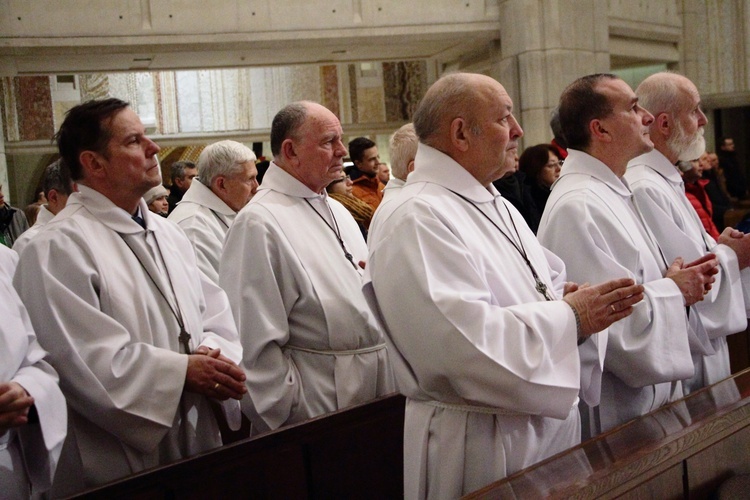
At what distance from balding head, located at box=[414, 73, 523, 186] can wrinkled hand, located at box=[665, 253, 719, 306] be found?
91 centimetres

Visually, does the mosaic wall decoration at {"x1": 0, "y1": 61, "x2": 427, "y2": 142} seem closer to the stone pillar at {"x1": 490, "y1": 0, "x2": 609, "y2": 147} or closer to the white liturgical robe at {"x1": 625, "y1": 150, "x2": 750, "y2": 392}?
the stone pillar at {"x1": 490, "y1": 0, "x2": 609, "y2": 147}

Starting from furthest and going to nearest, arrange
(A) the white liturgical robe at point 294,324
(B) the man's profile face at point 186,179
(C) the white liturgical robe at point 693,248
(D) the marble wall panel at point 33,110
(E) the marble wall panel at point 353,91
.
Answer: (E) the marble wall panel at point 353,91
(D) the marble wall panel at point 33,110
(B) the man's profile face at point 186,179
(C) the white liturgical robe at point 693,248
(A) the white liturgical robe at point 294,324

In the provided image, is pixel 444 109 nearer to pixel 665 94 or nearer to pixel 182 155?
pixel 665 94

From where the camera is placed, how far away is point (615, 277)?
337 cm

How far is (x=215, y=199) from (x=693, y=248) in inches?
109

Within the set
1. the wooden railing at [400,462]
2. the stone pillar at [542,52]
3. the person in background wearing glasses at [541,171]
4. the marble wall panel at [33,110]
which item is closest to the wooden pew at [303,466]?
the wooden railing at [400,462]

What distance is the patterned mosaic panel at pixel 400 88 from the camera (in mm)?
16312

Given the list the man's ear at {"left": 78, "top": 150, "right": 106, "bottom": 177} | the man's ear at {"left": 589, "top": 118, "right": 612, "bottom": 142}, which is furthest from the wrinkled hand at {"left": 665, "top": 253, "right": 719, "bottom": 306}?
the man's ear at {"left": 78, "top": 150, "right": 106, "bottom": 177}

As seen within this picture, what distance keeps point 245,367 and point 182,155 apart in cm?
1330

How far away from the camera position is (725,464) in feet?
8.79

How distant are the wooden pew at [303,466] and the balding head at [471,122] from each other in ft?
3.30

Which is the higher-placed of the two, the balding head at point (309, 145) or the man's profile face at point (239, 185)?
the balding head at point (309, 145)

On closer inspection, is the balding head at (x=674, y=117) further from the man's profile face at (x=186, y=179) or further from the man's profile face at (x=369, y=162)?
the man's profile face at (x=186, y=179)

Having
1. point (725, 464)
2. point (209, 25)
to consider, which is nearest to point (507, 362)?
point (725, 464)
